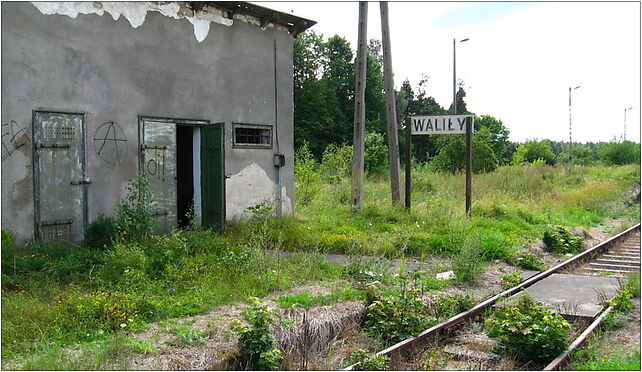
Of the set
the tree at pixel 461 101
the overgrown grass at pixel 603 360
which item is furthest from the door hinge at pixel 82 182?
the tree at pixel 461 101

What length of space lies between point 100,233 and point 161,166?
2235mm

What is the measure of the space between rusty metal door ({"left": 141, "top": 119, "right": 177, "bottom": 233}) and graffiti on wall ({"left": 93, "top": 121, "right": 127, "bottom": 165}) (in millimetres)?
457

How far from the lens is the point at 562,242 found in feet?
39.9

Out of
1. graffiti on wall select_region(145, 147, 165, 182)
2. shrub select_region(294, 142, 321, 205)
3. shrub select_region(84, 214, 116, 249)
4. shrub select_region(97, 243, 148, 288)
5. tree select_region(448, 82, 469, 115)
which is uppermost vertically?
tree select_region(448, 82, 469, 115)

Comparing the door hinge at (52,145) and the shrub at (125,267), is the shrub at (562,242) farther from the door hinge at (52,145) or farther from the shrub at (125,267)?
the door hinge at (52,145)

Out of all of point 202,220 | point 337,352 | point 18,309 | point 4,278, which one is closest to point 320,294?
point 337,352

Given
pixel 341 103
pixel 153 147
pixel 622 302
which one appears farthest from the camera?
pixel 341 103

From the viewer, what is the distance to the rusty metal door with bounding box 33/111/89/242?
1010 cm

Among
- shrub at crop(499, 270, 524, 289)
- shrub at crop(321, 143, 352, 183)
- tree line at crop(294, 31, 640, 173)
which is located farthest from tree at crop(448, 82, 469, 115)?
shrub at crop(499, 270, 524, 289)

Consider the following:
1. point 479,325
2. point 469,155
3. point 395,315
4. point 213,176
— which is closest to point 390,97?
point 469,155

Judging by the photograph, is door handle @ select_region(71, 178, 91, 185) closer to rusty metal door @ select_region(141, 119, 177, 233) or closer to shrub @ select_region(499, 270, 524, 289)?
rusty metal door @ select_region(141, 119, 177, 233)

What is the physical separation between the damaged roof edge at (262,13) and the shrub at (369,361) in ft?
31.6

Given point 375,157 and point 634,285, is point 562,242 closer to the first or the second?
point 634,285

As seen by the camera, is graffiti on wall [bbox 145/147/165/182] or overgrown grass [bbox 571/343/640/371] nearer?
overgrown grass [bbox 571/343/640/371]
